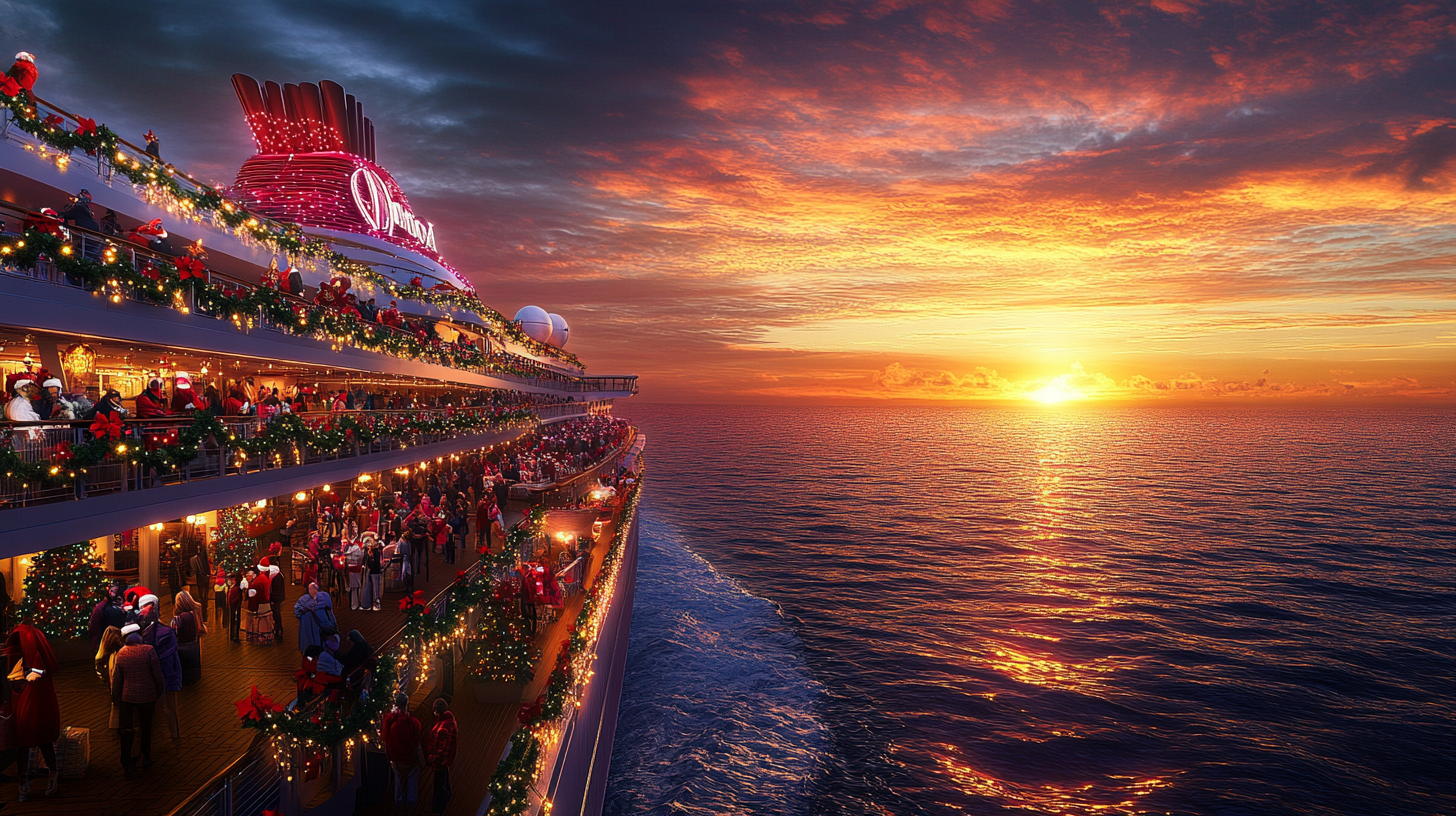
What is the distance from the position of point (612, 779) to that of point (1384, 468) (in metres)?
117

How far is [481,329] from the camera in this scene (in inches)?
1547

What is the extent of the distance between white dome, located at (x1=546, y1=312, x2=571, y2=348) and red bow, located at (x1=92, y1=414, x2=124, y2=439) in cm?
5873

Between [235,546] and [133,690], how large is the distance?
7328 mm

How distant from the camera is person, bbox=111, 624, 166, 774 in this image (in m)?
7.99

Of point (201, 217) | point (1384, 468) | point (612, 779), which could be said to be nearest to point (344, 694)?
point (612, 779)

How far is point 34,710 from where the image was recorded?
7.34m

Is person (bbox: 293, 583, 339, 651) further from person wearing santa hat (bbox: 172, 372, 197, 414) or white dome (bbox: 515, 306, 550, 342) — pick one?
white dome (bbox: 515, 306, 550, 342)

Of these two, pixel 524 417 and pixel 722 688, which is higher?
pixel 524 417

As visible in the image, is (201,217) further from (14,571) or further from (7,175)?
(14,571)

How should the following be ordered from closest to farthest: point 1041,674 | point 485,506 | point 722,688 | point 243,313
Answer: point 243,313, point 485,506, point 722,688, point 1041,674

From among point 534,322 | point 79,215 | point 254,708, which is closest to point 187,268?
point 79,215

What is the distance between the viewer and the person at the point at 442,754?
8.63 m

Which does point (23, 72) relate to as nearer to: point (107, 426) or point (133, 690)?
point (107, 426)

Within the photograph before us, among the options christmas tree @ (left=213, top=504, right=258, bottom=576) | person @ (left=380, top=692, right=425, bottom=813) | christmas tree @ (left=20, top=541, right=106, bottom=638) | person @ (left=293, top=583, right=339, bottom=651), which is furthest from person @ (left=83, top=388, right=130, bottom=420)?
person @ (left=380, top=692, right=425, bottom=813)
